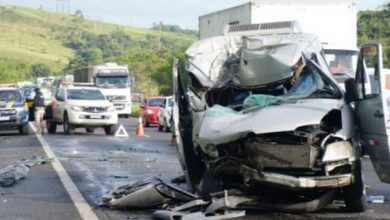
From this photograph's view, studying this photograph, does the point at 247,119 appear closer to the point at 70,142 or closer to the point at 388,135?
the point at 388,135

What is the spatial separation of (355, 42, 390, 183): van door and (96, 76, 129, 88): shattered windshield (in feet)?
139

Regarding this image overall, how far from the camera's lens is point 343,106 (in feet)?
32.0

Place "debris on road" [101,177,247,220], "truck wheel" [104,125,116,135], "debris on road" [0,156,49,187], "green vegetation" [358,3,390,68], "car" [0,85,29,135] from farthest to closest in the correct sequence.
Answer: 1. "green vegetation" [358,3,390,68]
2. "truck wheel" [104,125,116,135]
3. "car" [0,85,29,135]
4. "debris on road" [0,156,49,187]
5. "debris on road" [101,177,247,220]

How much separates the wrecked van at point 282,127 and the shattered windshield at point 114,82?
40.5 m

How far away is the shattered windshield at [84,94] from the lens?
3109 cm

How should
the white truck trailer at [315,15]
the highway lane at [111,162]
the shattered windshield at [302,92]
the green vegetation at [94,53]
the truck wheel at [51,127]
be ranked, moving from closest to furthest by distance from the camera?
the shattered windshield at [302,92] < the highway lane at [111,162] < the white truck trailer at [315,15] < the truck wheel at [51,127] < the green vegetation at [94,53]

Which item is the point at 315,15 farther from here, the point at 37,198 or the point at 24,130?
the point at 24,130

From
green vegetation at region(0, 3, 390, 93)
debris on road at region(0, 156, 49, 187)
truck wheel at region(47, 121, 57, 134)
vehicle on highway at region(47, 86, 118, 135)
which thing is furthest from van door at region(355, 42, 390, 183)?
green vegetation at region(0, 3, 390, 93)

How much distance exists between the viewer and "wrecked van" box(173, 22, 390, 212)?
960 cm

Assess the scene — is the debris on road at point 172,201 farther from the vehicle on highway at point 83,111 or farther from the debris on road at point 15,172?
the vehicle on highway at point 83,111

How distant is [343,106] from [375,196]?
8.73ft

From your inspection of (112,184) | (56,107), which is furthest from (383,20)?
(112,184)

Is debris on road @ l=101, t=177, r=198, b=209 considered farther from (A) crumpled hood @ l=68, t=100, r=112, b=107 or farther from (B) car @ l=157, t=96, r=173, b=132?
(B) car @ l=157, t=96, r=173, b=132

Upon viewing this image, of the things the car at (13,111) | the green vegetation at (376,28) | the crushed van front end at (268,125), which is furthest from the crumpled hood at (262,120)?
the green vegetation at (376,28)
